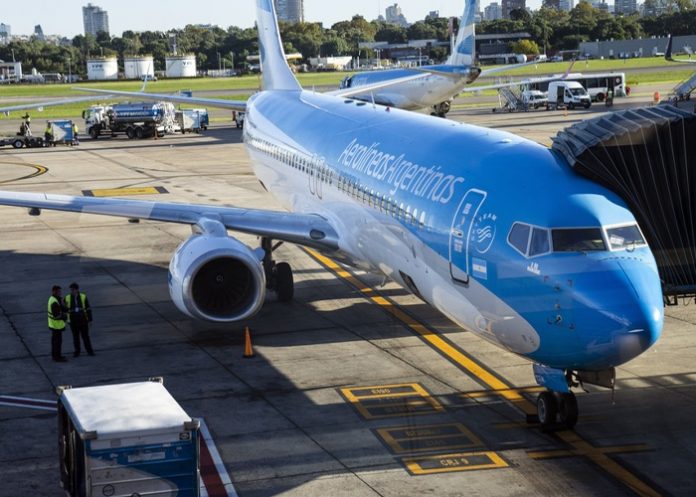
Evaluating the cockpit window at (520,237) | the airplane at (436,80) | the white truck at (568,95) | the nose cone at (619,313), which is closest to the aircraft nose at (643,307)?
the nose cone at (619,313)

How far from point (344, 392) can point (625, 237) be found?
20.8 ft

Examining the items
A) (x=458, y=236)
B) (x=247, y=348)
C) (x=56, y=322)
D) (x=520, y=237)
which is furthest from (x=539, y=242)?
(x=56, y=322)

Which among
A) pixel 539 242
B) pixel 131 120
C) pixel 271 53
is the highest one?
pixel 271 53

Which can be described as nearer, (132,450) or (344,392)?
(132,450)

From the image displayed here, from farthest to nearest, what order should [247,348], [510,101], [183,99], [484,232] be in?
1. [510,101]
2. [183,99]
3. [247,348]
4. [484,232]

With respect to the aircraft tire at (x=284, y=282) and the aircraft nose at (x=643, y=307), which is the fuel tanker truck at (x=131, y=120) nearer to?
the aircraft tire at (x=284, y=282)

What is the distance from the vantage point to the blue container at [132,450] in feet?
44.3

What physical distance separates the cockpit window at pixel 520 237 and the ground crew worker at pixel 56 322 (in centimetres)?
1011

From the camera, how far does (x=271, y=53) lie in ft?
121

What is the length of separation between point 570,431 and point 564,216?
3.70 meters

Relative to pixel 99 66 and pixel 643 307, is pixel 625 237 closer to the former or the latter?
pixel 643 307

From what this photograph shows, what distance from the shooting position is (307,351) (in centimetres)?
2295

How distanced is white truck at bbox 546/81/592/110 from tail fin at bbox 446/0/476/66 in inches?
824

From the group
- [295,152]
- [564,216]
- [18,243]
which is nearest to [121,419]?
[564,216]
